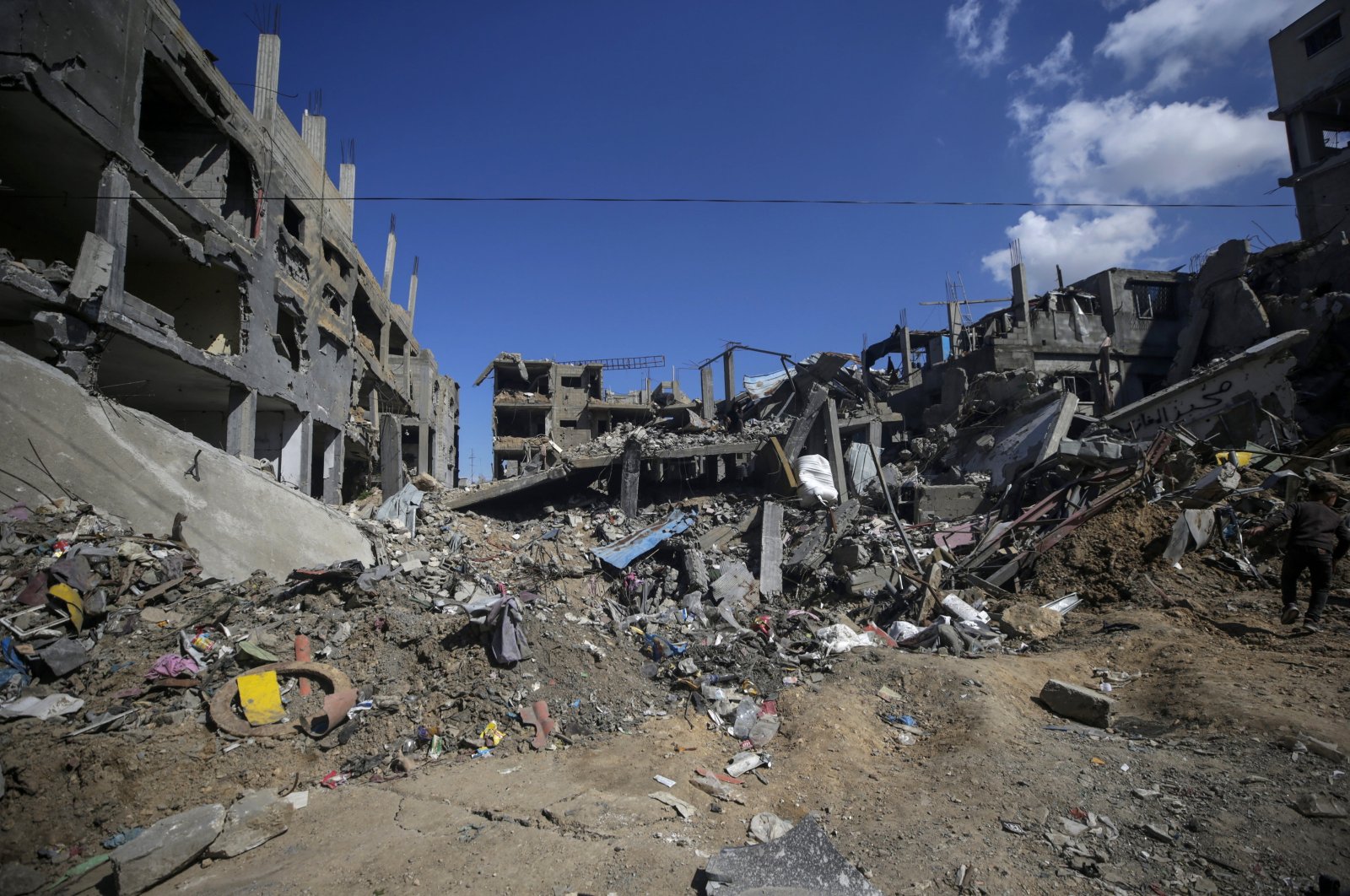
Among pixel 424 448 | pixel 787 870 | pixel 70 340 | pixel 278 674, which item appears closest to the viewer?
pixel 787 870

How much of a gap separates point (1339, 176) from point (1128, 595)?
845 inches

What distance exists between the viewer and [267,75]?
12.6m

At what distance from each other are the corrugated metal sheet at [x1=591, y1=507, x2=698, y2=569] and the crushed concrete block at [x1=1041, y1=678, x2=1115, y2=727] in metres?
6.24

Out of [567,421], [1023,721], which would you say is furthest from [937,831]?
[567,421]

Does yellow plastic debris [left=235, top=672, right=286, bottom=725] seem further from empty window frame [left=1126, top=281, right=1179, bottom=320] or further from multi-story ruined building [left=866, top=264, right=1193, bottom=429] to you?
empty window frame [left=1126, top=281, right=1179, bottom=320]

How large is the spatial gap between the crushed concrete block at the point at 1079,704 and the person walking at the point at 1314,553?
238 centimetres

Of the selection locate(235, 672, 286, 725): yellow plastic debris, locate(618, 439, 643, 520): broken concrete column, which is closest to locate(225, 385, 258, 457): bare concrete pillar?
locate(618, 439, 643, 520): broken concrete column

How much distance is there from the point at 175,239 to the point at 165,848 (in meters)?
9.92

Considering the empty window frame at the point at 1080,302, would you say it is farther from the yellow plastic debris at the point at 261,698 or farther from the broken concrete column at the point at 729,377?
the yellow plastic debris at the point at 261,698

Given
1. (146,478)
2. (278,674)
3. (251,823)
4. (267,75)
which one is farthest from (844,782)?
(267,75)

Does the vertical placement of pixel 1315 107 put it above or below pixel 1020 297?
above

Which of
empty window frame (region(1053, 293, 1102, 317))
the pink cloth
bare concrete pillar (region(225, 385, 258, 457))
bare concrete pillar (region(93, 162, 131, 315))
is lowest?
the pink cloth

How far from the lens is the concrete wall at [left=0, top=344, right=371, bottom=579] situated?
21.0 feet

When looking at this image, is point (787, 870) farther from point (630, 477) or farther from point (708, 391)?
point (708, 391)
